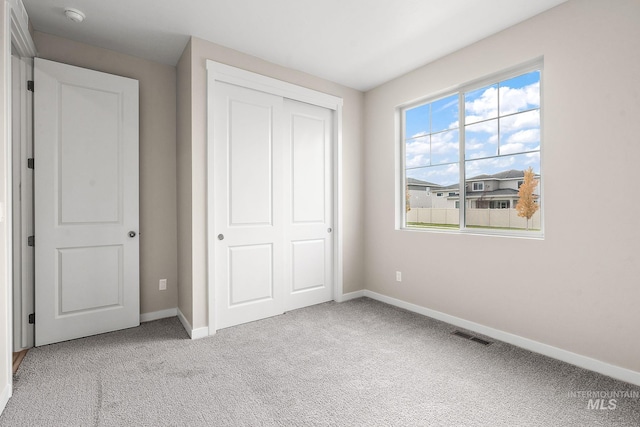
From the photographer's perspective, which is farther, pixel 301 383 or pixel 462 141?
pixel 462 141

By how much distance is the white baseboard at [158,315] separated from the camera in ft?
10.6

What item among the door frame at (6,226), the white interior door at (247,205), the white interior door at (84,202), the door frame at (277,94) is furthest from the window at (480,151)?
the door frame at (6,226)

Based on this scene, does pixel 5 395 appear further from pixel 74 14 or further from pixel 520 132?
pixel 520 132

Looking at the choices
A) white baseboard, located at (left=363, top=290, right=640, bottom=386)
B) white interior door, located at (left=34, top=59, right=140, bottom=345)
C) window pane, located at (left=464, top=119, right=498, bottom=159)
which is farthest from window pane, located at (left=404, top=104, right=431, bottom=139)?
white interior door, located at (left=34, top=59, right=140, bottom=345)

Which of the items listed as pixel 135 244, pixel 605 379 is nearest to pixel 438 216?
pixel 605 379

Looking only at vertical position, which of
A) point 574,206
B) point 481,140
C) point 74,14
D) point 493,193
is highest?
point 74,14

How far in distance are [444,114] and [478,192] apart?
3.10ft

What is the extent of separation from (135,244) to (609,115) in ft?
13.2

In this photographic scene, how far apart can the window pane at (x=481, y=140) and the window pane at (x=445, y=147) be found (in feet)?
0.39

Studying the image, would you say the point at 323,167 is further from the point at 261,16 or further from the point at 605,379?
→ the point at 605,379

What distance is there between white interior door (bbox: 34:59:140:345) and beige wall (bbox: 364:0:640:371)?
127 inches

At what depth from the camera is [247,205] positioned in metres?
3.21

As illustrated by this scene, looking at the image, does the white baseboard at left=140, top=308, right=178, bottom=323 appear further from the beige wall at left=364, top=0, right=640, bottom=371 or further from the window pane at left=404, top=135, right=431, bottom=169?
the window pane at left=404, top=135, right=431, bottom=169

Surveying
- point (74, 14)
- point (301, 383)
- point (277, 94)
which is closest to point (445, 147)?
point (277, 94)
